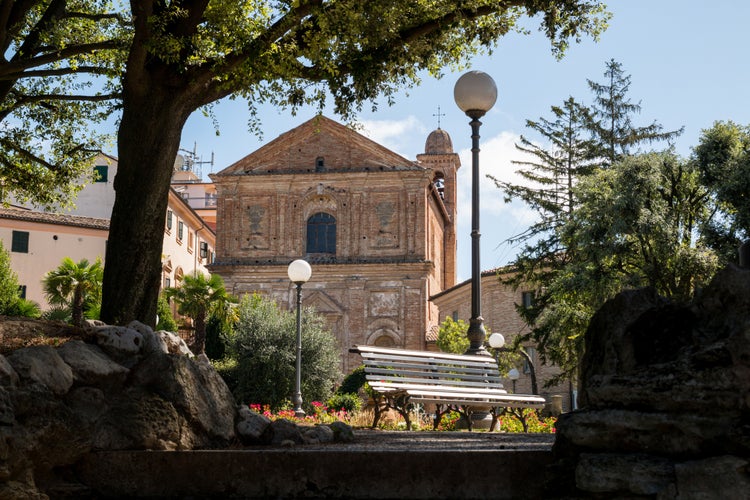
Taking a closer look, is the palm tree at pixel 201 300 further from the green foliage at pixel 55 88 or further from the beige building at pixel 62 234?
the green foliage at pixel 55 88

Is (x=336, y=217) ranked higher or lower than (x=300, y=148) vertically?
lower

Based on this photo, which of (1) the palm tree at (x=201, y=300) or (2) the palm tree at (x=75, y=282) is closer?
(1) the palm tree at (x=201, y=300)

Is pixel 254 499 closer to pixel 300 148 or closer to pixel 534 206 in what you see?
pixel 534 206

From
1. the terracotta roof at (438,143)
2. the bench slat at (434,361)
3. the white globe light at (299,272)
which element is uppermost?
the terracotta roof at (438,143)

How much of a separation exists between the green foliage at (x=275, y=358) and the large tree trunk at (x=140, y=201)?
25249 millimetres

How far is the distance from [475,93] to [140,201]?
5748 mm

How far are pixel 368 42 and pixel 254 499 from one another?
18.5 feet

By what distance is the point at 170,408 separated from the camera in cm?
491

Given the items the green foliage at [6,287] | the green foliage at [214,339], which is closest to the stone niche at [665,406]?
the green foliage at [214,339]

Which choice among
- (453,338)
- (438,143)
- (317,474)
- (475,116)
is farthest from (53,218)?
(317,474)

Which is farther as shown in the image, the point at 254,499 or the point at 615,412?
the point at 254,499

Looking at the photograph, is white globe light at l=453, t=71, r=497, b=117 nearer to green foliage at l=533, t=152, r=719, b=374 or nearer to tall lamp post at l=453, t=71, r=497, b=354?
tall lamp post at l=453, t=71, r=497, b=354

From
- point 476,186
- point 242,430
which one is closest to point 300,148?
point 476,186

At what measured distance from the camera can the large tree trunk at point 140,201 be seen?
7488 millimetres
